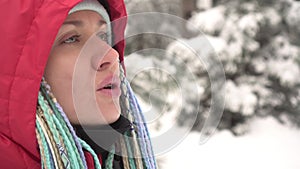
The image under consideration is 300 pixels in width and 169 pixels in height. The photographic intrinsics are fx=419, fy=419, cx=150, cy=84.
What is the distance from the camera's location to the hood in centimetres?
96

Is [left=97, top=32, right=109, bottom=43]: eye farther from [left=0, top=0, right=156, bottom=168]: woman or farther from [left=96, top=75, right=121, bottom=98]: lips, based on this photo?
[left=96, top=75, right=121, bottom=98]: lips

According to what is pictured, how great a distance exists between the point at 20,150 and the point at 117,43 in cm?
45

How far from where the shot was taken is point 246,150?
171 inches

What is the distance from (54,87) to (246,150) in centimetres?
358

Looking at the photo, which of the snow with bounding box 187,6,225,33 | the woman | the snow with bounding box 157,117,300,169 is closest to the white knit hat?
the woman

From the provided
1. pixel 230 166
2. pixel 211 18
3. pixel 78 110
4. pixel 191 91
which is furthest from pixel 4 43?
pixel 211 18

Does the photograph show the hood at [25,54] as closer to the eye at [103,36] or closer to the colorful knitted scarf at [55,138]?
the colorful knitted scarf at [55,138]

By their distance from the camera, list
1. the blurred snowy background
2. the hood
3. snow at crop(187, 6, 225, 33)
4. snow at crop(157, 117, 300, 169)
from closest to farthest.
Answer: the hood → snow at crop(157, 117, 300, 169) → the blurred snowy background → snow at crop(187, 6, 225, 33)

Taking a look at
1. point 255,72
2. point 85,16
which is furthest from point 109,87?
point 255,72

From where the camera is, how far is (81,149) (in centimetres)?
103

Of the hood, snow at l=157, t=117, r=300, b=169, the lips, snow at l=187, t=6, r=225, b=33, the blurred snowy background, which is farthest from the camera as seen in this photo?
snow at l=187, t=6, r=225, b=33

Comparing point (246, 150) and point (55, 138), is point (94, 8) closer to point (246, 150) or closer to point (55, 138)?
point (55, 138)

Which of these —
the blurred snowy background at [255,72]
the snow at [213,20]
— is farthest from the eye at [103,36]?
the snow at [213,20]

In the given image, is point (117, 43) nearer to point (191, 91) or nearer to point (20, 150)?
point (191, 91)
